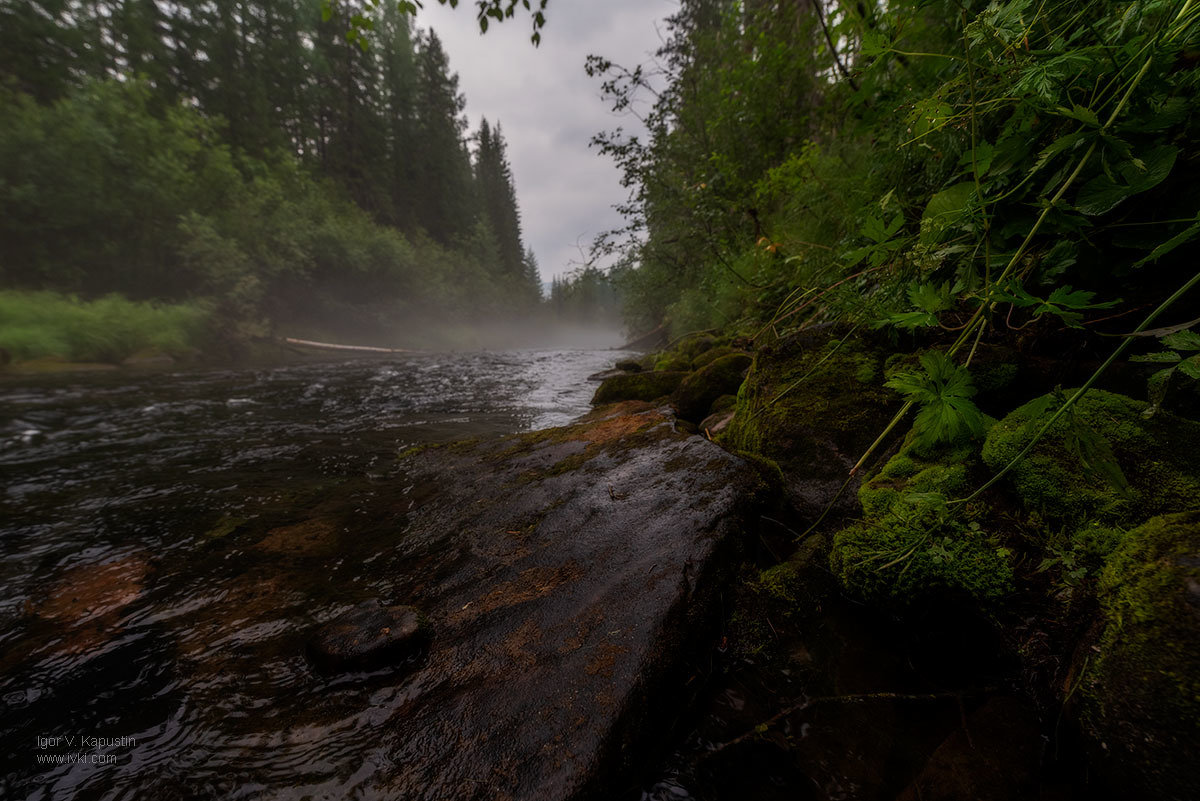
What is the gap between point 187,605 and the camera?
1797 mm

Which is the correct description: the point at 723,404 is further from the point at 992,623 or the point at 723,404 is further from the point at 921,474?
the point at 992,623

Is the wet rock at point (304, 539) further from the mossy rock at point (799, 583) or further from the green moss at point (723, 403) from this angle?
the green moss at point (723, 403)

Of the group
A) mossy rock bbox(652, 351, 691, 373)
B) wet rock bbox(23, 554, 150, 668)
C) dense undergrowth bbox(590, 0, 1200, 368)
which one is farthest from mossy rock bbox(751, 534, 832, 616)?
mossy rock bbox(652, 351, 691, 373)

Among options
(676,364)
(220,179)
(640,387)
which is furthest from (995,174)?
(220,179)

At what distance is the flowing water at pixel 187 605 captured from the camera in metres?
1.12

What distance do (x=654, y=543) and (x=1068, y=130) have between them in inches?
85.0

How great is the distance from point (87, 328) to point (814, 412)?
17.3 m

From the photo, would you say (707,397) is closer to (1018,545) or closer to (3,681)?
(1018,545)

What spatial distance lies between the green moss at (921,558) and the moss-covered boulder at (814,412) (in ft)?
1.42

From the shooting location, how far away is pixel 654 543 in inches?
66.1

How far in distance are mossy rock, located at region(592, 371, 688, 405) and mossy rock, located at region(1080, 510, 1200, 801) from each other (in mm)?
3806

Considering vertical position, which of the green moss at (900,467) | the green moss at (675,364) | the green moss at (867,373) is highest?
the green moss at (867,373)

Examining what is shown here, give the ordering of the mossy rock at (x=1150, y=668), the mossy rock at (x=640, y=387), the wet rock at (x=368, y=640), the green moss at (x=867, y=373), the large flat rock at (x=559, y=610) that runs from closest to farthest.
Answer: the mossy rock at (x=1150, y=668)
the large flat rock at (x=559, y=610)
the wet rock at (x=368, y=640)
the green moss at (x=867, y=373)
the mossy rock at (x=640, y=387)

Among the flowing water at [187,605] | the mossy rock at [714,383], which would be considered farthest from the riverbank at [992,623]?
the mossy rock at [714,383]
